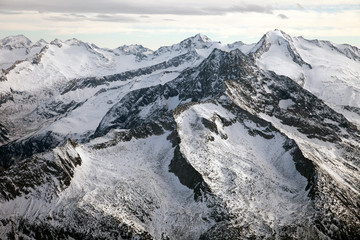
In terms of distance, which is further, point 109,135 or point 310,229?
point 109,135

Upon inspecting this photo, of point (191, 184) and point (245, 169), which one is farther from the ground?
point (245, 169)

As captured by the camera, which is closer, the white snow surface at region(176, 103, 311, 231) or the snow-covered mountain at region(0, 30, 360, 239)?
the snow-covered mountain at region(0, 30, 360, 239)

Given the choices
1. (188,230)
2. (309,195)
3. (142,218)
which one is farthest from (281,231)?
(142,218)

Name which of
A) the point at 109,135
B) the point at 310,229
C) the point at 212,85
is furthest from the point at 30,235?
the point at 212,85

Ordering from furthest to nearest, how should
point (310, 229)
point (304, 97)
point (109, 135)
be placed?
point (304, 97) → point (109, 135) → point (310, 229)

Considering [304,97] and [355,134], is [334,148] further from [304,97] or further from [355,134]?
[304,97]

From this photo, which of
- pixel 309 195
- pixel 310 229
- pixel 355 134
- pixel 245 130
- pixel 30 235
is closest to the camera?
pixel 30 235

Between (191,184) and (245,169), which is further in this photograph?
(245,169)

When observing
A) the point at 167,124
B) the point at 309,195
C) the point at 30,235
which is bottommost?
the point at 30,235

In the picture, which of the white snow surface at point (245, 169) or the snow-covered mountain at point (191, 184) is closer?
the snow-covered mountain at point (191, 184)

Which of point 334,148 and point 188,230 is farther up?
point 334,148
